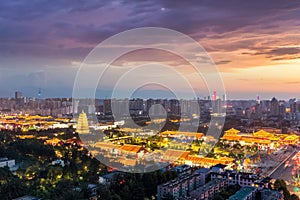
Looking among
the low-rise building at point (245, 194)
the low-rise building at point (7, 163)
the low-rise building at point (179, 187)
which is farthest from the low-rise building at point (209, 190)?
the low-rise building at point (7, 163)

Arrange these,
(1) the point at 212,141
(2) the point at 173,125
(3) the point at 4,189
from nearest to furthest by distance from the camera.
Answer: (3) the point at 4,189 → (1) the point at 212,141 → (2) the point at 173,125

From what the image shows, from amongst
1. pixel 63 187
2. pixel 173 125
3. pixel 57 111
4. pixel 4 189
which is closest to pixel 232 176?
pixel 63 187

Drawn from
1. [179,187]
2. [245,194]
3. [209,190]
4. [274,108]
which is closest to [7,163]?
[179,187]

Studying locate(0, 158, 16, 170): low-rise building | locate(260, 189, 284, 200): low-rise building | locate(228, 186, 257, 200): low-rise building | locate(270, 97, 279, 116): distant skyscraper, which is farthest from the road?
locate(270, 97, 279, 116): distant skyscraper

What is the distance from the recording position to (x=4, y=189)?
3486 mm

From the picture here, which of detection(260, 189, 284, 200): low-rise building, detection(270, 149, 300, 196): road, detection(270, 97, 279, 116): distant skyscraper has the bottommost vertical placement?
detection(270, 149, 300, 196): road

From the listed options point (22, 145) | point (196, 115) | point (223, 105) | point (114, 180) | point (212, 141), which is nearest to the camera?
point (114, 180)

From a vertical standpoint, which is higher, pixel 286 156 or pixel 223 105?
pixel 223 105

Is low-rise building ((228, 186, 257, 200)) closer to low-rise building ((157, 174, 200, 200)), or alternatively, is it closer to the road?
low-rise building ((157, 174, 200, 200))

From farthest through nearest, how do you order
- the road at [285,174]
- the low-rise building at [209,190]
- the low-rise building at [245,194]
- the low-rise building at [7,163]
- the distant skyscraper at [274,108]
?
the distant skyscraper at [274,108], the low-rise building at [7,163], the road at [285,174], the low-rise building at [209,190], the low-rise building at [245,194]

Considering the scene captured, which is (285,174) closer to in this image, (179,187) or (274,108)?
(179,187)

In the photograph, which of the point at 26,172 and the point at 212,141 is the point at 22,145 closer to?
the point at 26,172

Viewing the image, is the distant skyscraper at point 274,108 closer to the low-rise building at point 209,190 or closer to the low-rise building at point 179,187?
the low-rise building at point 209,190

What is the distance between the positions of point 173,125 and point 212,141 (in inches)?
75.7
